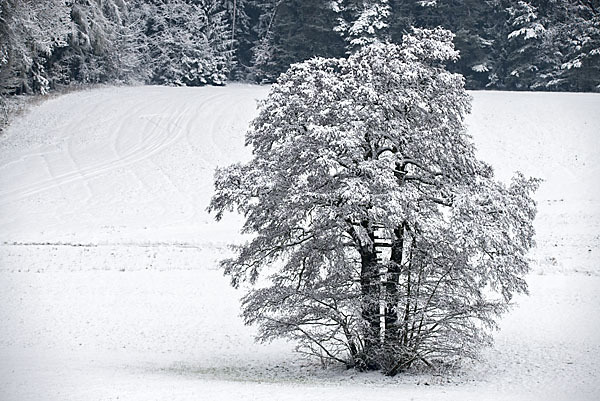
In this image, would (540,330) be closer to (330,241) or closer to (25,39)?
(330,241)

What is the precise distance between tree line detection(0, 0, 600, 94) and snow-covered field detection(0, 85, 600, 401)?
13.8ft

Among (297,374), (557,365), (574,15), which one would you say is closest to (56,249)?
(297,374)

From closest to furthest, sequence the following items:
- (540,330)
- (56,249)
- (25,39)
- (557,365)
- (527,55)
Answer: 1. (557,365)
2. (540,330)
3. (56,249)
4. (25,39)
5. (527,55)

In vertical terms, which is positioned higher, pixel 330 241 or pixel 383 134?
pixel 383 134

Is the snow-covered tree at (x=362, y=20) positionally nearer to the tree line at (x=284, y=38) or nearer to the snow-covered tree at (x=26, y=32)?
the tree line at (x=284, y=38)

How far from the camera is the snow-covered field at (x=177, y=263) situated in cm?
1158

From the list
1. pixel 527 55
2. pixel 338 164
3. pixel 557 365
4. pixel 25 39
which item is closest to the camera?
pixel 338 164

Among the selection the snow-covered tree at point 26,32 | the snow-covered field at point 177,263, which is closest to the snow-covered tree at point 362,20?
the snow-covered field at point 177,263

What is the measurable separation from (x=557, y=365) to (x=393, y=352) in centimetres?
315

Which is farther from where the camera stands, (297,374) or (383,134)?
(297,374)

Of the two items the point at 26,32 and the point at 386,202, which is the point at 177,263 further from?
the point at 26,32

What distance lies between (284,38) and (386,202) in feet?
140

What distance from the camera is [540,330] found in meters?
15.6

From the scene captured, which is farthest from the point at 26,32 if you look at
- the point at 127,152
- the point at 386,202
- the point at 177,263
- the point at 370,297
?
the point at 386,202
